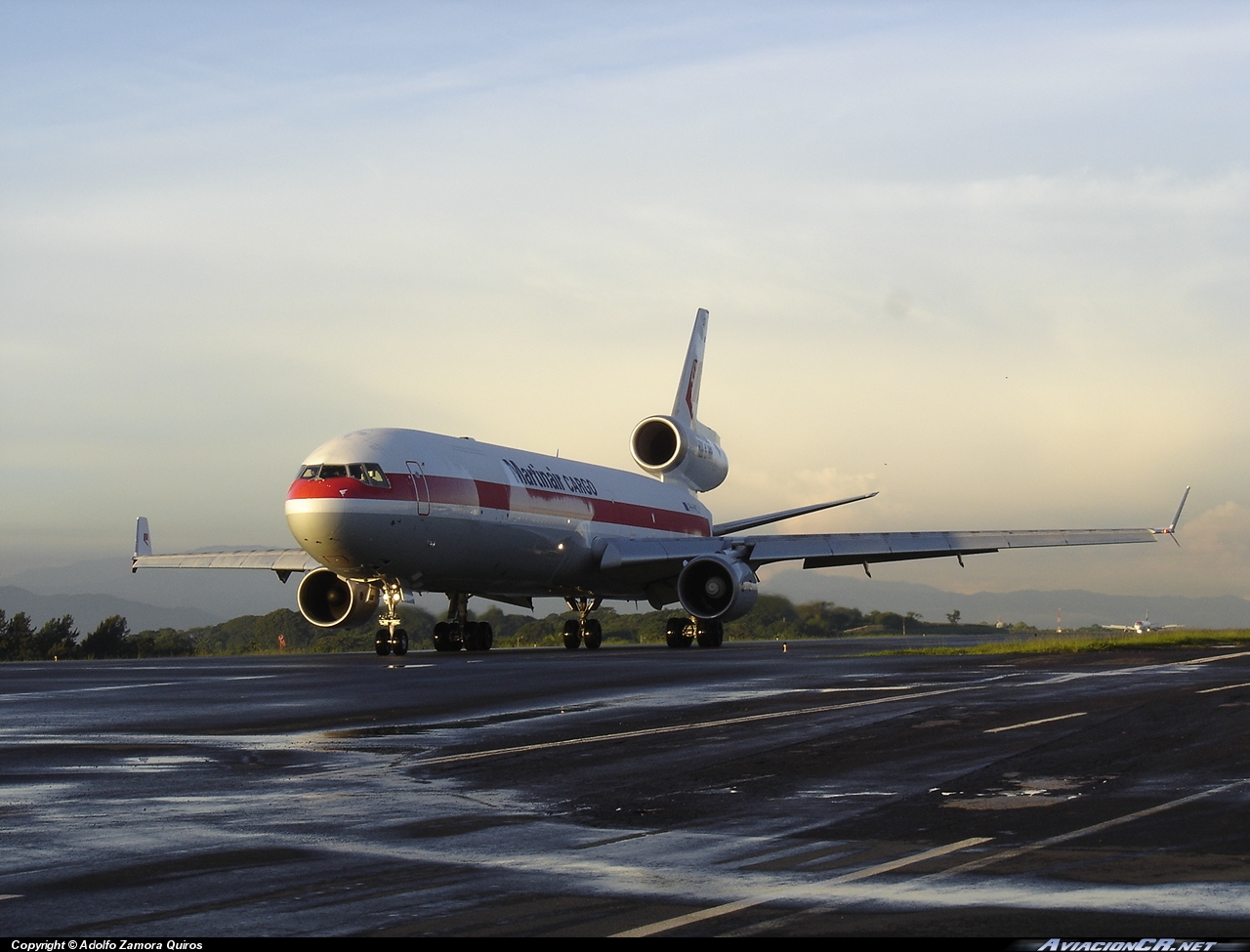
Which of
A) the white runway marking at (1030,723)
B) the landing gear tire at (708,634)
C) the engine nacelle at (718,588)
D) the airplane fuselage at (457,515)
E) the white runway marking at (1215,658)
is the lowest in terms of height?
the white runway marking at (1030,723)

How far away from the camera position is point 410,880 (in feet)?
21.1

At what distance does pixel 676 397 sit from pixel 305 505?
2583cm

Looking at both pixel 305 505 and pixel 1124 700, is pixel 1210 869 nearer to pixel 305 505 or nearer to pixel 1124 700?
pixel 1124 700

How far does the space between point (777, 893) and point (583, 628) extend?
36980 millimetres

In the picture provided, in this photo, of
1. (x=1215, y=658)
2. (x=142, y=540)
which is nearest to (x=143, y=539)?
(x=142, y=540)

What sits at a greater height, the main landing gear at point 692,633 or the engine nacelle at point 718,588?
the engine nacelle at point 718,588

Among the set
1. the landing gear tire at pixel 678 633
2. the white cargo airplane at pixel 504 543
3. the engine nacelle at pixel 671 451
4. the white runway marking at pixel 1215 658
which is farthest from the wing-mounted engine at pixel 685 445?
the white runway marking at pixel 1215 658

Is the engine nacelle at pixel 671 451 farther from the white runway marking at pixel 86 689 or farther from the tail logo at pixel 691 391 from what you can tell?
the white runway marking at pixel 86 689

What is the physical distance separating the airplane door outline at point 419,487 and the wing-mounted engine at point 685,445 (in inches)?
746

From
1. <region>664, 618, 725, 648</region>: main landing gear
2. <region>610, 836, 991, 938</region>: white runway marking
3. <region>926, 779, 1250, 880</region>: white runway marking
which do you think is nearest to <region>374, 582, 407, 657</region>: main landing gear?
<region>664, 618, 725, 648</region>: main landing gear

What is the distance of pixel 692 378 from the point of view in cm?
5609

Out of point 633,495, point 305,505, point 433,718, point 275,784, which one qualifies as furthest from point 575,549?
point 275,784

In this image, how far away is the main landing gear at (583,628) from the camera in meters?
42.9

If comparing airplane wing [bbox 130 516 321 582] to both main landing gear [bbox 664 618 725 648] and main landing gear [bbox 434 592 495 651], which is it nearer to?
main landing gear [bbox 434 592 495 651]
